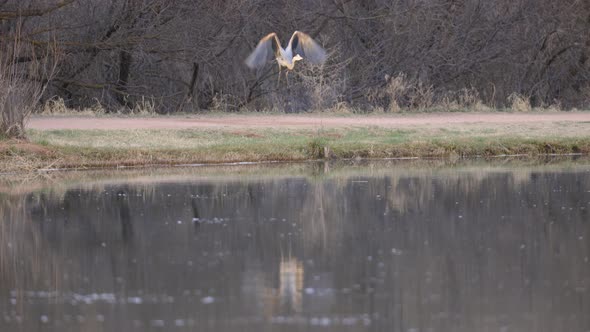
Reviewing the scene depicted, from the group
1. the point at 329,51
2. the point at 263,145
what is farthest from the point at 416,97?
the point at 263,145

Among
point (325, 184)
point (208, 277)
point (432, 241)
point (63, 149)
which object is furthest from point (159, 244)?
point (63, 149)

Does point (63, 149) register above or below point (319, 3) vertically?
below

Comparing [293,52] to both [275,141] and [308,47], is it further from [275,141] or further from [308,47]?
[275,141]

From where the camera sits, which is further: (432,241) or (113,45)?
(113,45)

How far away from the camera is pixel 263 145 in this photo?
22.7 meters

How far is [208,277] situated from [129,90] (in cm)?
2510

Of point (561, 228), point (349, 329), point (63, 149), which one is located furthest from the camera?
point (63, 149)

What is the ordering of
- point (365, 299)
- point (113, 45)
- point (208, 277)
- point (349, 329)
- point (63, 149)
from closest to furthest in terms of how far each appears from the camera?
point (349, 329)
point (365, 299)
point (208, 277)
point (63, 149)
point (113, 45)

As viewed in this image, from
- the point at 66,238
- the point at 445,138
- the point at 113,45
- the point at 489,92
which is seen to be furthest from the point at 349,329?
the point at 489,92

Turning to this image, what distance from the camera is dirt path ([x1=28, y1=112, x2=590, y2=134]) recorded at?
85.6ft

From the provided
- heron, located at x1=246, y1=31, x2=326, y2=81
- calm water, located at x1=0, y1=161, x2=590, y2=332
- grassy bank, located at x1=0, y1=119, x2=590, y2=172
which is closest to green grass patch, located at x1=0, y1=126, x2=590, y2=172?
grassy bank, located at x1=0, y1=119, x2=590, y2=172

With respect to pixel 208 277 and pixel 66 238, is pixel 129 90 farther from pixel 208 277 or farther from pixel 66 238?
pixel 208 277

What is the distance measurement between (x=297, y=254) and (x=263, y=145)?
10781 millimetres

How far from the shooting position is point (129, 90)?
3528cm
